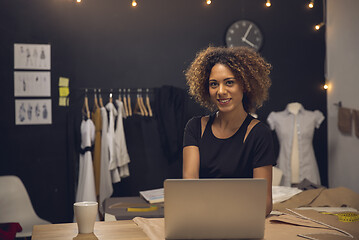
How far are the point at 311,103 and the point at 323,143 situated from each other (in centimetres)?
50

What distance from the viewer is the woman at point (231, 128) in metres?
2.03

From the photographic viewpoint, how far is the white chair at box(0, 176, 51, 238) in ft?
12.3

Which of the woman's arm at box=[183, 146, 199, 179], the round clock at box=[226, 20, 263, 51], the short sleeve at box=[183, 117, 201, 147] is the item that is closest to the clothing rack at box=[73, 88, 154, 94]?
the round clock at box=[226, 20, 263, 51]

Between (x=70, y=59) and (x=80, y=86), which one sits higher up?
(x=70, y=59)

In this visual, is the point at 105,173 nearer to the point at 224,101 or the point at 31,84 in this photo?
the point at 31,84

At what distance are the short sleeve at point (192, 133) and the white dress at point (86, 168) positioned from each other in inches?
90.7

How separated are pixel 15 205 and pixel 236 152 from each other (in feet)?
8.27

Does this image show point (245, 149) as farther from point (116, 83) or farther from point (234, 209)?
point (116, 83)

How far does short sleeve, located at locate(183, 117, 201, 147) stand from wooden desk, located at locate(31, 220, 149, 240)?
1.76 ft

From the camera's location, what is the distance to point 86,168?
170 inches

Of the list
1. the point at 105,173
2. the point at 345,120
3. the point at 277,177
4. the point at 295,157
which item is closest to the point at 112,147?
the point at 105,173

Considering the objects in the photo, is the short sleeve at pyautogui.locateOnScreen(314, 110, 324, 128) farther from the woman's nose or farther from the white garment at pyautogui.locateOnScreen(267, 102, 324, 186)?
the woman's nose

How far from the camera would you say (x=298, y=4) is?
5223mm

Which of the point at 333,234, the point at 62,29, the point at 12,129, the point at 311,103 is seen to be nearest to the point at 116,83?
the point at 62,29
